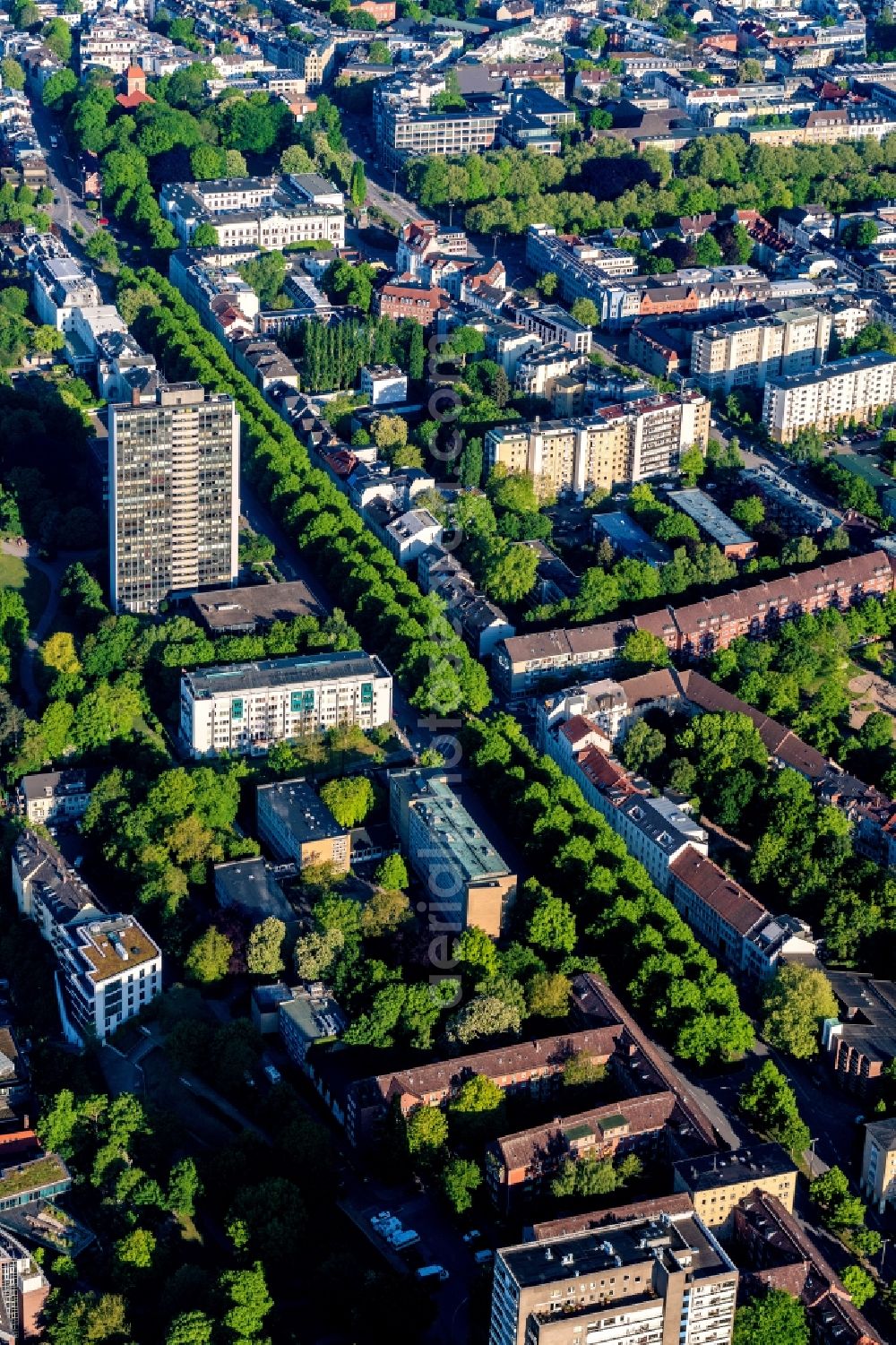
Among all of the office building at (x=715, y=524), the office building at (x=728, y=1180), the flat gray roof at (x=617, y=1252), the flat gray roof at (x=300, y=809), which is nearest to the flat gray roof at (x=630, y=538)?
the office building at (x=715, y=524)

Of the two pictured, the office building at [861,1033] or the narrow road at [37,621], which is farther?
the narrow road at [37,621]

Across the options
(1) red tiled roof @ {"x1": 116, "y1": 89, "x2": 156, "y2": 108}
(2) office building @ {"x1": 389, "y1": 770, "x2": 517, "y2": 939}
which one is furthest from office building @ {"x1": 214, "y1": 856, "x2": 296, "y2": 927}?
(1) red tiled roof @ {"x1": 116, "y1": 89, "x2": 156, "y2": 108}

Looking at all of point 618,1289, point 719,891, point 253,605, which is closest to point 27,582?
point 253,605

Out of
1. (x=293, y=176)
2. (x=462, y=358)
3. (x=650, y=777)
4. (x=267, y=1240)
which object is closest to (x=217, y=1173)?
(x=267, y=1240)

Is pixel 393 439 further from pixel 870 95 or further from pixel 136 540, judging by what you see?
pixel 870 95

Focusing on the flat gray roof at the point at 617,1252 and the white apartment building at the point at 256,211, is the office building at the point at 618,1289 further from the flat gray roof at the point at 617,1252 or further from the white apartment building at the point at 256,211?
the white apartment building at the point at 256,211

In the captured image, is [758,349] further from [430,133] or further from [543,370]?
[430,133]

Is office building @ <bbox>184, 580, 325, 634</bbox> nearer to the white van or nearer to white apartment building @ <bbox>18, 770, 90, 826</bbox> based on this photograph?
white apartment building @ <bbox>18, 770, 90, 826</bbox>
